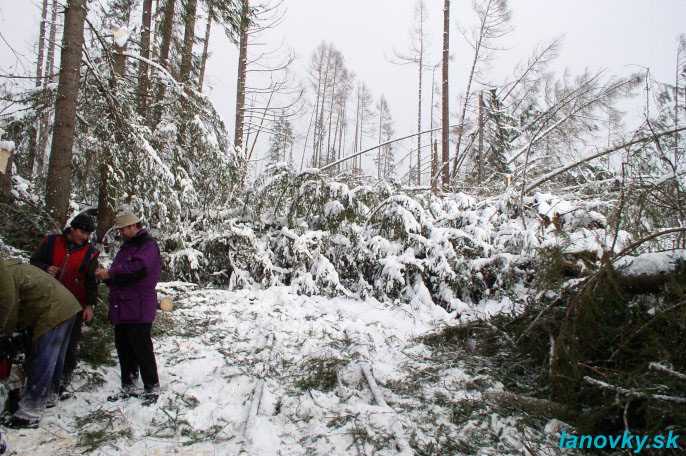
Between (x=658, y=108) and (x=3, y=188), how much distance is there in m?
7.20

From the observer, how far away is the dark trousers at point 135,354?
316 centimetres

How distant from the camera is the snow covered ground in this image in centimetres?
264

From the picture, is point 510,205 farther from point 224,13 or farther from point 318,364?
point 224,13

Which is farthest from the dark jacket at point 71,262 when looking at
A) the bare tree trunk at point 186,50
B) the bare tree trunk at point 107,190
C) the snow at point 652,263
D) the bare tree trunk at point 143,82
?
the snow at point 652,263

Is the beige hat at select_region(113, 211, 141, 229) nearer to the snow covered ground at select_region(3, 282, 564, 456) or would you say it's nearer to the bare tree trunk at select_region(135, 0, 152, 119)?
the snow covered ground at select_region(3, 282, 564, 456)

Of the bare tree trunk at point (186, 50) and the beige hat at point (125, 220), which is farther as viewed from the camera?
the bare tree trunk at point (186, 50)

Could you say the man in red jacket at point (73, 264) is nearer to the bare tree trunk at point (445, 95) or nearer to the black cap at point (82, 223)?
the black cap at point (82, 223)

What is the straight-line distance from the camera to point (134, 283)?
318 cm

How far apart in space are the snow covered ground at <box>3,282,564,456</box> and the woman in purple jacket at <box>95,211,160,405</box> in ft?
0.65

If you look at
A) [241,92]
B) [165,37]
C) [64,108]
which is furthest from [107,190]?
[241,92]

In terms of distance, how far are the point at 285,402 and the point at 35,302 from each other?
2.12 metres

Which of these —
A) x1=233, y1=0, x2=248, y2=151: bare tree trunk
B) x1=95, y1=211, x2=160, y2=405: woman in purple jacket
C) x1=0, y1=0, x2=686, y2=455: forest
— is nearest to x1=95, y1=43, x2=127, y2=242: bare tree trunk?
x1=0, y1=0, x2=686, y2=455: forest

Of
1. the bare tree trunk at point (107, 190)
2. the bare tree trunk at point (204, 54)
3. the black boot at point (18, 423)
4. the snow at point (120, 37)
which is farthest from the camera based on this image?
the bare tree trunk at point (204, 54)

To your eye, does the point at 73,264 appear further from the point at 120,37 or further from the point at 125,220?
the point at 120,37
